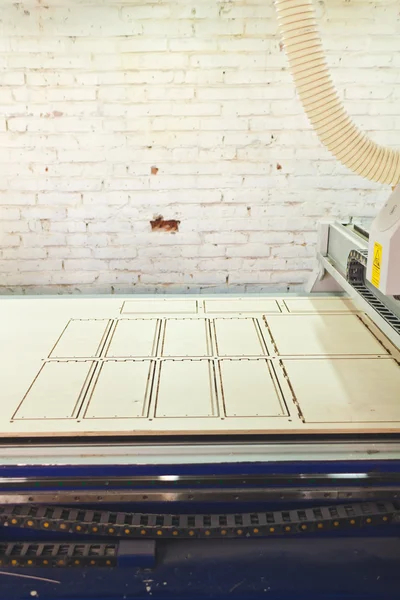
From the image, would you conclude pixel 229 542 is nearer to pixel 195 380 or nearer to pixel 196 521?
pixel 196 521

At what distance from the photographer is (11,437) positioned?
4.53ft

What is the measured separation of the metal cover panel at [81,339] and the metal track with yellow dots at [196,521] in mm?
572

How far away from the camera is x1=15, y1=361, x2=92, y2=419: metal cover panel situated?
148 centimetres

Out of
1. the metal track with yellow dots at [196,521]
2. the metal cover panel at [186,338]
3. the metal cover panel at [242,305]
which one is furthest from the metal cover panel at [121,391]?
the metal cover panel at [242,305]

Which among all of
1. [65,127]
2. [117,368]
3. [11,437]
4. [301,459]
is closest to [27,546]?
[11,437]

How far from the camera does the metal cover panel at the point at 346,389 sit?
1452mm

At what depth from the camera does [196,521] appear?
1421 mm

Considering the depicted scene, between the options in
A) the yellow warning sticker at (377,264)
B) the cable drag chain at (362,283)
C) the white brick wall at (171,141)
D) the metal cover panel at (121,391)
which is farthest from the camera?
the white brick wall at (171,141)

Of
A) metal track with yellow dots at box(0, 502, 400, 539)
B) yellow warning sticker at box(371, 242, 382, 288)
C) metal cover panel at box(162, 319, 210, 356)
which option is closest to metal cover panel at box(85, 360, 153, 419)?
metal cover panel at box(162, 319, 210, 356)

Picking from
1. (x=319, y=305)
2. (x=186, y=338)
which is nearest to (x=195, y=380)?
(x=186, y=338)

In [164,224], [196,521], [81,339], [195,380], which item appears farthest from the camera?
[164,224]

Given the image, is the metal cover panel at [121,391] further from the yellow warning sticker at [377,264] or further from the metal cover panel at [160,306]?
the yellow warning sticker at [377,264]

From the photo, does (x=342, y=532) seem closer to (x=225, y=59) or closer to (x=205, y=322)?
(x=205, y=322)

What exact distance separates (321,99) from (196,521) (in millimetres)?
1135
